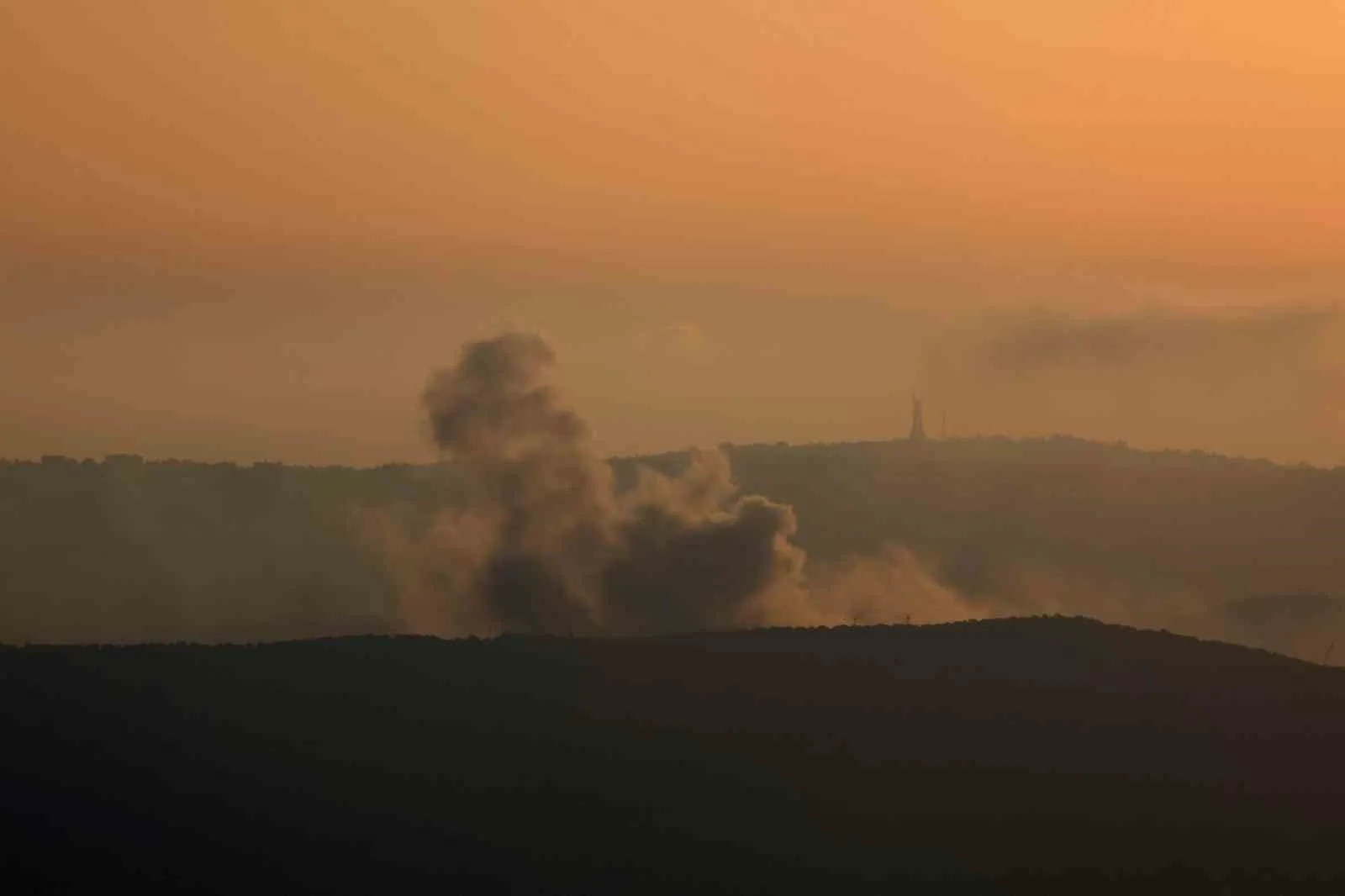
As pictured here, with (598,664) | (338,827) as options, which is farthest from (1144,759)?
(338,827)

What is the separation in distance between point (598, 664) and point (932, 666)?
53.3 ft

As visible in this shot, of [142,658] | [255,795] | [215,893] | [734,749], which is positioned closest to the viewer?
[215,893]

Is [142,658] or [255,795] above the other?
[142,658]

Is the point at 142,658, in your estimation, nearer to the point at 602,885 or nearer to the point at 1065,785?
the point at 602,885

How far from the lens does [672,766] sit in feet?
332

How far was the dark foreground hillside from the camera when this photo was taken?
91062mm

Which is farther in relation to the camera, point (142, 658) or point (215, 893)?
point (142, 658)

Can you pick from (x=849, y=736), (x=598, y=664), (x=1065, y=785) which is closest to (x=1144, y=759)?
(x=1065, y=785)

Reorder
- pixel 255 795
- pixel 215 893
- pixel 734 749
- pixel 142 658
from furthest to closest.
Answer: pixel 142 658, pixel 734 749, pixel 255 795, pixel 215 893

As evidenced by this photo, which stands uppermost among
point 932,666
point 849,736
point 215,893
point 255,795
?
point 932,666

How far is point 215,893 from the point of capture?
8712 centimetres

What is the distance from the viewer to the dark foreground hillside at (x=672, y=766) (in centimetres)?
9106

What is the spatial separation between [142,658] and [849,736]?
3304cm

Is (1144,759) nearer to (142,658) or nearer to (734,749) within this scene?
(734,749)
